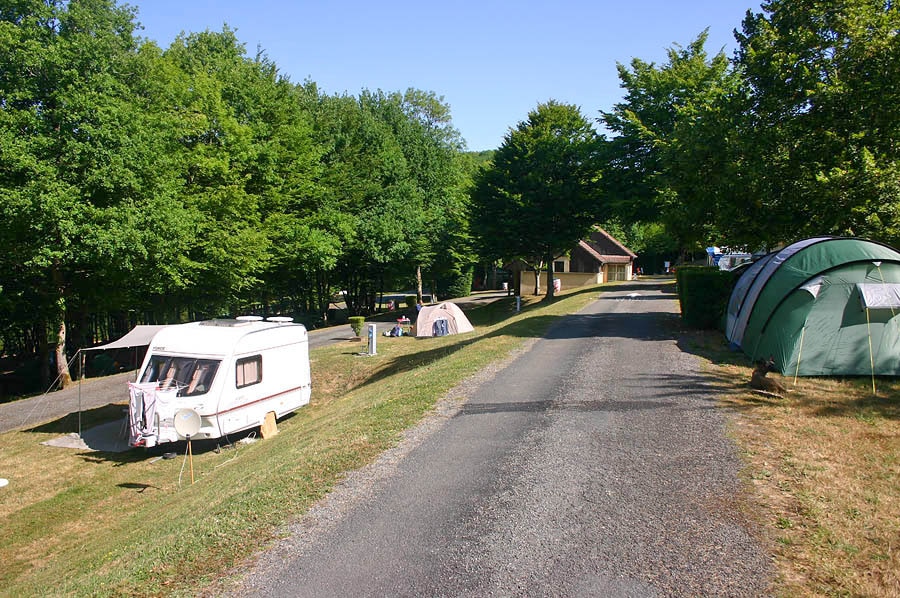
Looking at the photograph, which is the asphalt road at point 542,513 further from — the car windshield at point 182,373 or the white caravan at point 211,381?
the car windshield at point 182,373

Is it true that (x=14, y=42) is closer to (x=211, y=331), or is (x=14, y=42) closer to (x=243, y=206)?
(x=243, y=206)

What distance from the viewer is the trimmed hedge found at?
53.9 ft

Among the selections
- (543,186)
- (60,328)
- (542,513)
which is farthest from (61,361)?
(543,186)

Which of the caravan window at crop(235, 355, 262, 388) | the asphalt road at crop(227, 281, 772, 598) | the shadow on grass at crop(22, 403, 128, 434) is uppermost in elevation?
the caravan window at crop(235, 355, 262, 388)

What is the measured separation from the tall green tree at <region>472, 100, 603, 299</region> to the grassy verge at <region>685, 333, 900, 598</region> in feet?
76.6

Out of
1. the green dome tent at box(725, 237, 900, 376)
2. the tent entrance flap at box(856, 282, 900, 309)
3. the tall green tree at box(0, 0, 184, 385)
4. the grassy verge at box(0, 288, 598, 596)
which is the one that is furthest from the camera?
the tall green tree at box(0, 0, 184, 385)

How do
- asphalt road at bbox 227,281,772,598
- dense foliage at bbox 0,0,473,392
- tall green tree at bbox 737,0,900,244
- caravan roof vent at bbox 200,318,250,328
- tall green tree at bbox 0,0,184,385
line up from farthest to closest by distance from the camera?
dense foliage at bbox 0,0,473,392 < tall green tree at bbox 0,0,184,385 < caravan roof vent at bbox 200,318,250,328 < tall green tree at bbox 737,0,900,244 < asphalt road at bbox 227,281,772,598

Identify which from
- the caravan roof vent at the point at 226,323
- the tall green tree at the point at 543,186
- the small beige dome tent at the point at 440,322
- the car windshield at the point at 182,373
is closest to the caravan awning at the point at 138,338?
the caravan roof vent at the point at 226,323

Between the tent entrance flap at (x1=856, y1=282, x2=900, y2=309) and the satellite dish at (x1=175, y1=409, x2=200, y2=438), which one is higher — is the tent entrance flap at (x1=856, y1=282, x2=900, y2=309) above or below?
above

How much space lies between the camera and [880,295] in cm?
1024

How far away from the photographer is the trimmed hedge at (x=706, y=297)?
16.4 meters

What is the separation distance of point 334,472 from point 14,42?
62.7 ft

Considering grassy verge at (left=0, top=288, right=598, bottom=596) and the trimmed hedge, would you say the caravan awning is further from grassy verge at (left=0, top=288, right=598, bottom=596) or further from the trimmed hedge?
the trimmed hedge

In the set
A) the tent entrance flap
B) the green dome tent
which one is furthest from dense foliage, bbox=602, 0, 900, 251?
the tent entrance flap
